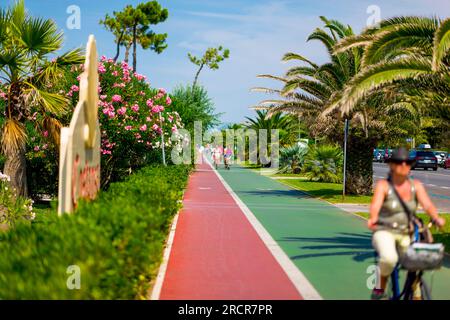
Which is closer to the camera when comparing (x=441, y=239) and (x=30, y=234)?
(x=30, y=234)

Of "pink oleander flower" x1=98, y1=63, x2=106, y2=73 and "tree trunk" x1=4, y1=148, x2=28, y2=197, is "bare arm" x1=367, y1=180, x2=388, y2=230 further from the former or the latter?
"pink oleander flower" x1=98, y1=63, x2=106, y2=73

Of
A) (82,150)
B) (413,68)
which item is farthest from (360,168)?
(82,150)

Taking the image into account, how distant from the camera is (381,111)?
2100 cm

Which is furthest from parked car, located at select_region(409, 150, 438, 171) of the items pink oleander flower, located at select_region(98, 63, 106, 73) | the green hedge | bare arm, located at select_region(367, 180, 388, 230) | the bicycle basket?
the bicycle basket

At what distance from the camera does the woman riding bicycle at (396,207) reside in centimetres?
582

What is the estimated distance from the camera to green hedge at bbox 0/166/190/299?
4.61 meters

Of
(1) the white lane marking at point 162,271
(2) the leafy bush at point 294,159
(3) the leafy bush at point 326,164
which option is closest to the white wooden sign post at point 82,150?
(1) the white lane marking at point 162,271

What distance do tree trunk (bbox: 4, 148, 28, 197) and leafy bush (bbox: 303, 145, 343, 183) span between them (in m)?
19.7

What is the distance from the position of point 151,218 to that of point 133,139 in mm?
15010

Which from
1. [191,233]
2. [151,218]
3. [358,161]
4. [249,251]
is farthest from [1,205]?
[358,161]

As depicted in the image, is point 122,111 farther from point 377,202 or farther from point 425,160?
point 425,160

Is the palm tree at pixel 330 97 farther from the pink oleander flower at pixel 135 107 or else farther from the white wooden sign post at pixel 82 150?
the white wooden sign post at pixel 82 150

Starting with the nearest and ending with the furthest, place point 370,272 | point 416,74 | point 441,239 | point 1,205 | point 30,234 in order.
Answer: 1. point 30,234
2. point 370,272
3. point 416,74
4. point 441,239
5. point 1,205
